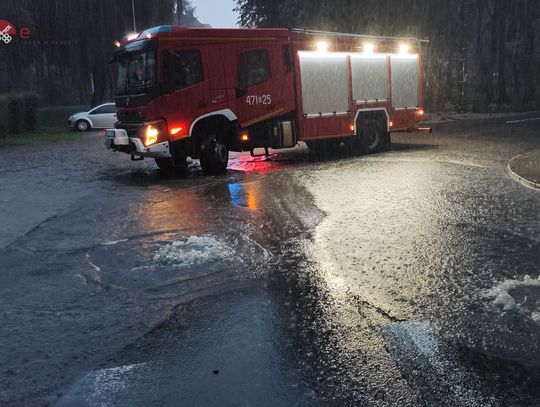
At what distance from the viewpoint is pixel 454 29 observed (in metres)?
33.2

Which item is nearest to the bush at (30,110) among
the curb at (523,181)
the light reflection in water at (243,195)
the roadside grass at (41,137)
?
the roadside grass at (41,137)

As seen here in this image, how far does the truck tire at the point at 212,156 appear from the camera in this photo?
12.4 metres

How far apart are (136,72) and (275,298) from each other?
8.75 m

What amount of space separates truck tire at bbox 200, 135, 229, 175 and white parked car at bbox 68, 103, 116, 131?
18.1 metres

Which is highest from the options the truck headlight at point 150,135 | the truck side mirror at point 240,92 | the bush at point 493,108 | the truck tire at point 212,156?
the bush at point 493,108

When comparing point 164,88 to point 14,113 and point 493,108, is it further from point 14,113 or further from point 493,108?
point 493,108

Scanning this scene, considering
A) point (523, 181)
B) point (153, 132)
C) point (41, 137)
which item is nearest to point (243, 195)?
point (153, 132)

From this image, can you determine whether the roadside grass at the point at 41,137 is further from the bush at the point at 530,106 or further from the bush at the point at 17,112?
the bush at the point at 530,106

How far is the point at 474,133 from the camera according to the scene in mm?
21047

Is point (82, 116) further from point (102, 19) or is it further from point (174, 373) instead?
point (174, 373)

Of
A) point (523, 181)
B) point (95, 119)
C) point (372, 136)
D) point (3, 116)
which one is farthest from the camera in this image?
point (95, 119)

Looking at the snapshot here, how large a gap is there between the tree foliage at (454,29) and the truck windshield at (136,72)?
19.4m

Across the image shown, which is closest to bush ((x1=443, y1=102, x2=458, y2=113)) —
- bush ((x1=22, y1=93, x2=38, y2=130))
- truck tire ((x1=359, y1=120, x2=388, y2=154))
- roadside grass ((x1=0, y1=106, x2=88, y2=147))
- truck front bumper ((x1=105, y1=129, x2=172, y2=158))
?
truck tire ((x1=359, y1=120, x2=388, y2=154))

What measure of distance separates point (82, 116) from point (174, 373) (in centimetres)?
2788
